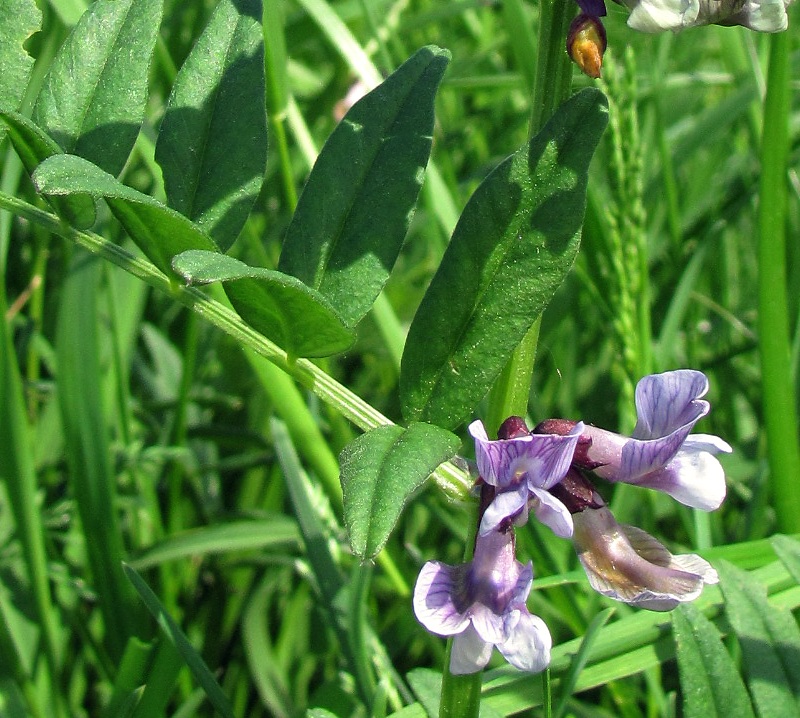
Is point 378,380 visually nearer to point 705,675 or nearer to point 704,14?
point 705,675

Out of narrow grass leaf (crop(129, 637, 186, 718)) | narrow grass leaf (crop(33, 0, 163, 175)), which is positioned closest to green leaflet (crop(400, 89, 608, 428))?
narrow grass leaf (crop(33, 0, 163, 175))

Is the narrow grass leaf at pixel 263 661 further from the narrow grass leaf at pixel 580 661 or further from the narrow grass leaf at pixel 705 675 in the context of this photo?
the narrow grass leaf at pixel 705 675

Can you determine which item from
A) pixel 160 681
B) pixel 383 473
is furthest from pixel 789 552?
pixel 160 681

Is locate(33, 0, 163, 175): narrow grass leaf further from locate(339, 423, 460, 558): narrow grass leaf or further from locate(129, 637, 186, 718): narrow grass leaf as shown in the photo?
locate(129, 637, 186, 718): narrow grass leaf

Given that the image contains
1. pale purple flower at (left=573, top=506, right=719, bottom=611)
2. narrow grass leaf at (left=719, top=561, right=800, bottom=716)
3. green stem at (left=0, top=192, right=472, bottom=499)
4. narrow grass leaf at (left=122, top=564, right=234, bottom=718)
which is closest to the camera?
pale purple flower at (left=573, top=506, right=719, bottom=611)

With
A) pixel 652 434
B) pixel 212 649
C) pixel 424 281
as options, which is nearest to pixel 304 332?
pixel 652 434

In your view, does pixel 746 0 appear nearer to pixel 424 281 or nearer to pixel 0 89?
pixel 0 89
